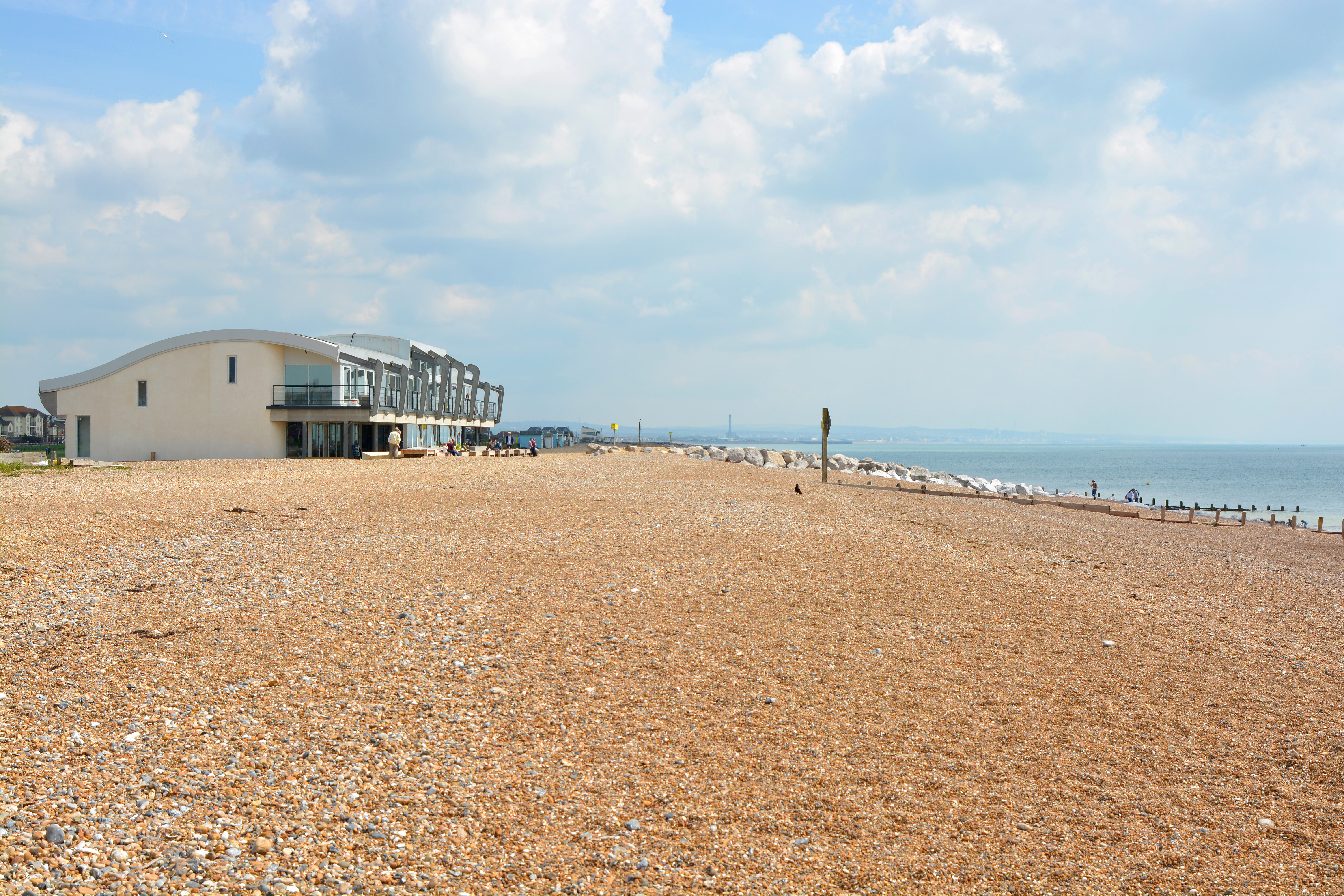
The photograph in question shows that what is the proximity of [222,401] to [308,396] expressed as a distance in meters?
3.67

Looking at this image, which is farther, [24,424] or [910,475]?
[24,424]

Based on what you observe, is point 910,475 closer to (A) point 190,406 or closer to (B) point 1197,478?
(A) point 190,406

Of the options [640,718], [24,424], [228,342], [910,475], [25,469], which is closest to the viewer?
[640,718]

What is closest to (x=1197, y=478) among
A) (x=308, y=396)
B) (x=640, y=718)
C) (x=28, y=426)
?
(x=308, y=396)

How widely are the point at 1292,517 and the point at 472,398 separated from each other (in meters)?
47.2

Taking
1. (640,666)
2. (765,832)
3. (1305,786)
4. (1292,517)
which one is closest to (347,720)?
(640,666)

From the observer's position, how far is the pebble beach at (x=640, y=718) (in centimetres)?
491

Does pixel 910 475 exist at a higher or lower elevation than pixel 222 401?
lower

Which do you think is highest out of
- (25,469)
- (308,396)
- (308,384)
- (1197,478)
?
(308,384)

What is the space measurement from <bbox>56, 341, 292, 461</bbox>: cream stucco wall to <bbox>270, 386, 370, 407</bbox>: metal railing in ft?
1.15

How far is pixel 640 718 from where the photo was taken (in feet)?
22.7

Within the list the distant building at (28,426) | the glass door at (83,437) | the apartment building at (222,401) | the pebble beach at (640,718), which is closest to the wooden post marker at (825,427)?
the pebble beach at (640,718)

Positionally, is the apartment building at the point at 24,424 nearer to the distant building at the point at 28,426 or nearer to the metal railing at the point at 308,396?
the distant building at the point at 28,426

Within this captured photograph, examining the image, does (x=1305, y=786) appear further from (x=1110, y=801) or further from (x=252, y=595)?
(x=252, y=595)
